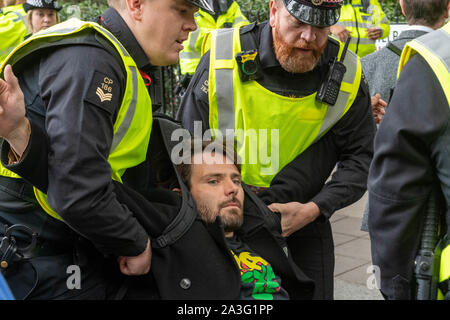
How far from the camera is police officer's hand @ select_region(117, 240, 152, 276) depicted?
192 cm

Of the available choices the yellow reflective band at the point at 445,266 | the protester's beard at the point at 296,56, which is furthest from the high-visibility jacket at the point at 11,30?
the yellow reflective band at the point at 445,266

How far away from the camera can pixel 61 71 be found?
1.76 m

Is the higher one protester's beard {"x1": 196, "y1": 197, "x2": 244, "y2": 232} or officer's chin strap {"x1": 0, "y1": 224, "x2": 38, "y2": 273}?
officer's chin strap {"x1": 0, "y1": 224, "x2": 38, "y2": 273}

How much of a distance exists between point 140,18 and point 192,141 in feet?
2.48

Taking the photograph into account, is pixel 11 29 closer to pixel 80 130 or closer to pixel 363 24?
pixel 363 24

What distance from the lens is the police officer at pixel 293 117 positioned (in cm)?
271

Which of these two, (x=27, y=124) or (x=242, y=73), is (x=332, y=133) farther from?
(x=27, y=124)

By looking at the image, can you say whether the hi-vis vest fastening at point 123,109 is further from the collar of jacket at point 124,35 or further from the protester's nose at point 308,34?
the protester's nose at point 308,34

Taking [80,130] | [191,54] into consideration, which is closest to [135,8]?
[80,130]

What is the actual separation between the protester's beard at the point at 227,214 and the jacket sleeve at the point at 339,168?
0.86ft

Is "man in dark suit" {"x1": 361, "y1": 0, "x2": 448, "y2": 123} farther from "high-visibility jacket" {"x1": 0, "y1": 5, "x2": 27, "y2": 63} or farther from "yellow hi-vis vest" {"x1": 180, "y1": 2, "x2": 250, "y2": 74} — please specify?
"high-visibility jacket" {"x1": 0, "y1": 5, "x2": 27, "y2": 63}

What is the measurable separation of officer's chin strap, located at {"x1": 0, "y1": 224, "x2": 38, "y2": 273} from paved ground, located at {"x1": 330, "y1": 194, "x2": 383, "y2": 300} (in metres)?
2.19

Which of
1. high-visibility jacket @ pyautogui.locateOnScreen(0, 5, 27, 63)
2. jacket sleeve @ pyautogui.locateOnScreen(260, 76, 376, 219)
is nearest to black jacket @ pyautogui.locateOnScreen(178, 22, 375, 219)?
jacket sleeve @ pyautogui.locateOnScreen(260, 76, 376, 219)
